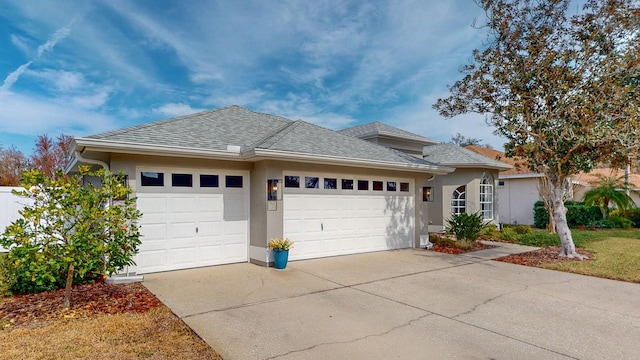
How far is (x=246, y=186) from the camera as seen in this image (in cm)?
864

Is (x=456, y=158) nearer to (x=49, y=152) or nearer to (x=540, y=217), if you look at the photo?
(x=540, y=217)

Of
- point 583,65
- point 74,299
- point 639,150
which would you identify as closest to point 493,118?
point 583,65

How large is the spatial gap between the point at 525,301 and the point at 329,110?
16769 mm

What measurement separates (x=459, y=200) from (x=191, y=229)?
1181 cm

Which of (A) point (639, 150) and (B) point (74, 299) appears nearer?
(B) point (74, 299)

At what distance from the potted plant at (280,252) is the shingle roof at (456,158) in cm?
987

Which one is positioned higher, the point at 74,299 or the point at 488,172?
the point at 488,172

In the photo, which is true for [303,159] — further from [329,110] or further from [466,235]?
[329,110]

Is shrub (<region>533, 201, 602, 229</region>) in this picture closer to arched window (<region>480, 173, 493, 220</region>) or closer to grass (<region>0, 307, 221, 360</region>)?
arched window (<region>480, 173, 493, 220</region>)

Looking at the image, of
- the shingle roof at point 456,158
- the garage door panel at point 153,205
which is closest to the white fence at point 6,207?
the garage door panel at point 153,205

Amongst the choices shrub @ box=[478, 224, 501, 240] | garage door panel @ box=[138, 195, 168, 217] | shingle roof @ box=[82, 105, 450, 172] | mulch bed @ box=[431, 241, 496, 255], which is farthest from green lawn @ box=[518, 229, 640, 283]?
garage door panel @ box=[138, 195, 168, 217]

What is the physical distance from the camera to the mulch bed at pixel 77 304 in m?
4.73

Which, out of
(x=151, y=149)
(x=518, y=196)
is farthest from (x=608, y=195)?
(x=151, y=149)

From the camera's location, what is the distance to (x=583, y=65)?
8.75m
